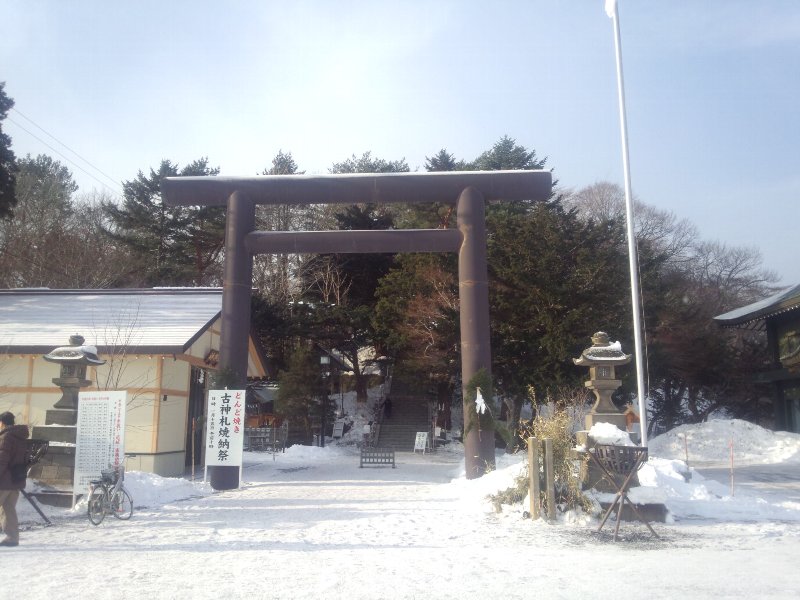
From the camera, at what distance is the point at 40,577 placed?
247 inches

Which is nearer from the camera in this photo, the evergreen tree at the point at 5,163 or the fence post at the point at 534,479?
the fence post at the point at 534,479

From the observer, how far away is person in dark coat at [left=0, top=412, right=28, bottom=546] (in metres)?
7.78

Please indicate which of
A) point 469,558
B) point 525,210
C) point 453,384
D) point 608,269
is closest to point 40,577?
point 469,558

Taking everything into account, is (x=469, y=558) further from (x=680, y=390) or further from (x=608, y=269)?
(x=680, y=390)

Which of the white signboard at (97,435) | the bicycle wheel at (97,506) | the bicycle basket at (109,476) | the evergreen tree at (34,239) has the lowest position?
the bicycle wheel at (97,506)

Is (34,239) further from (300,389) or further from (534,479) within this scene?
(534,479)

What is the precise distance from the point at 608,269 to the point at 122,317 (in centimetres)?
1666

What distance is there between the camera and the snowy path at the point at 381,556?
19.4 ft

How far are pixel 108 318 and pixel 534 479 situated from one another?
12.6 meters

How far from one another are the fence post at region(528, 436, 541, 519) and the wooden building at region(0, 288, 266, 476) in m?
8.76

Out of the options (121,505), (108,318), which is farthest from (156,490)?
(108,318)

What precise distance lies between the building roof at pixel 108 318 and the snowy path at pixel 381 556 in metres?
5.27

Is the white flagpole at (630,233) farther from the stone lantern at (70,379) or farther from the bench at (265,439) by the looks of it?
the bench at (265,439)

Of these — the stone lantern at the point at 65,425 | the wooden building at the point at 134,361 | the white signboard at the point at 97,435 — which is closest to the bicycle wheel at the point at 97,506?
the white signboard at the point at 97,435
